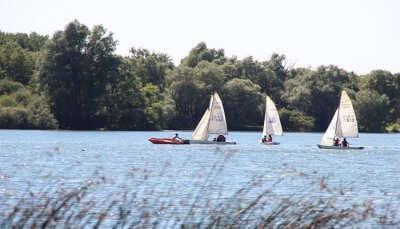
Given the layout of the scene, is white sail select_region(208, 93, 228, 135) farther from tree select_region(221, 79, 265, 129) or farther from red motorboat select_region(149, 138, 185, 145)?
tree select_region(221, 79, 265, 129)

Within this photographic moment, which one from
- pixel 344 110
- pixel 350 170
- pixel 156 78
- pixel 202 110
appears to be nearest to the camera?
pixel 350 170

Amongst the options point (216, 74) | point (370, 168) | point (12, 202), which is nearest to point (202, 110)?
point (216, 74)

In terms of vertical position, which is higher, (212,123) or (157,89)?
(157,89)

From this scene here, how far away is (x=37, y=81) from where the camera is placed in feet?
365

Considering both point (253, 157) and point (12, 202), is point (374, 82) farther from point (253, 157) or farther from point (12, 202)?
point (12, 202)

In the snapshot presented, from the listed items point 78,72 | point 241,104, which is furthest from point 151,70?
point 78,72

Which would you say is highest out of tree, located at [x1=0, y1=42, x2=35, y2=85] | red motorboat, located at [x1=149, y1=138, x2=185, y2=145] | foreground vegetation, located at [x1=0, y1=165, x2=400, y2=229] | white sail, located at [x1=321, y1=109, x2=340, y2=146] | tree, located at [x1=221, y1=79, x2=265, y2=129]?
tree, located at [x1=0, y1=42, x2=35, y2=85]

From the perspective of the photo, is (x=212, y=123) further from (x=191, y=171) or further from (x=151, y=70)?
(x=151, y=70)

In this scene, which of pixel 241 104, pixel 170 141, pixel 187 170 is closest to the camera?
pixel 187 170

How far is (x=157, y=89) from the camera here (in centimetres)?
13038

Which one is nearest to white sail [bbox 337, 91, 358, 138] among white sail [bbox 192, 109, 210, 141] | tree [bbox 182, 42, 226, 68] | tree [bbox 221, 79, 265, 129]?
white sail [bbox 192, 109, 210, 141]

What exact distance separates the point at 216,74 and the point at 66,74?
26.4 meters

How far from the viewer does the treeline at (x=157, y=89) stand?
11062cm

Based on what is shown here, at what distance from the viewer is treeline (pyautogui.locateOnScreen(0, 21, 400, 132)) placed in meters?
111
